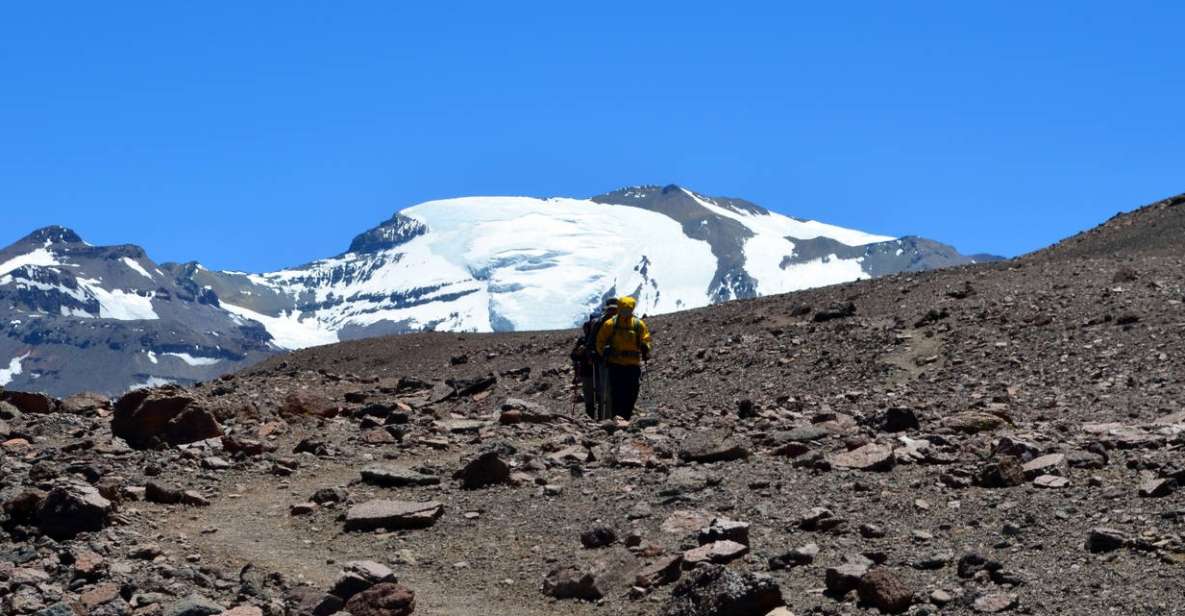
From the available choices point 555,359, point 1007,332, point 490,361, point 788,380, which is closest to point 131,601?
point 788,380

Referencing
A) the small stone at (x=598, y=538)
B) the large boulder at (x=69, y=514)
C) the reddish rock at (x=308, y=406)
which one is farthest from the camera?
the reddish rock at (x=308, y=406)

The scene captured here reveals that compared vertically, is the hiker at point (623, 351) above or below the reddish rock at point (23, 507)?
above

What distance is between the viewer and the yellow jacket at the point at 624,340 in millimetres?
21062

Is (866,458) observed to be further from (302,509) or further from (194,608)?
(194,608)

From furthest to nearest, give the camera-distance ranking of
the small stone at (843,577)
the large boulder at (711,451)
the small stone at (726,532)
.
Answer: the large boulder at (711,451) → the small stone at (726,532) → the small stone at (843,577)

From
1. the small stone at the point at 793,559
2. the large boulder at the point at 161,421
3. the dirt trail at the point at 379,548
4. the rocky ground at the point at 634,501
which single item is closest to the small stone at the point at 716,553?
the rocky ground at the point at 634,501

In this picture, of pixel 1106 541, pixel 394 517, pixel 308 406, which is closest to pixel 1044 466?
pixel 1106 541

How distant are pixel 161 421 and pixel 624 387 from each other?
21.0 ft

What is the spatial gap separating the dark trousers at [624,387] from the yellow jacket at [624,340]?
0.15m

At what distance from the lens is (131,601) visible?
1077 cm

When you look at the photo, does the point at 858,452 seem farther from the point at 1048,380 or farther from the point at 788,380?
the point at 788,380

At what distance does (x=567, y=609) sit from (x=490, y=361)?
2592cm

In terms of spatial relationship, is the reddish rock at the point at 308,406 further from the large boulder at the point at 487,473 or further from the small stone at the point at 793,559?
the small stone at the point at 793,559

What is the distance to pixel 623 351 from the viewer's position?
21.1 meters
